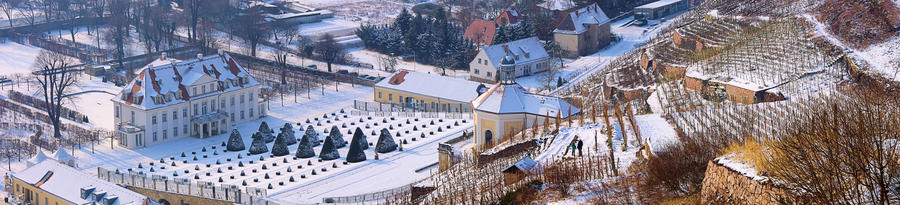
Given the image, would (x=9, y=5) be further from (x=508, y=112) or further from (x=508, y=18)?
(x=508, y=112)

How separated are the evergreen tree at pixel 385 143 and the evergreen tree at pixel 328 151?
2.31 m

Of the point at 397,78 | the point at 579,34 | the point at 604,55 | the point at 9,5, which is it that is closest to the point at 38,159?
the point at 397,78

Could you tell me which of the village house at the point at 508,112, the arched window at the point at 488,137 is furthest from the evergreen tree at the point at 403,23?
the arched window at the point at 488,137

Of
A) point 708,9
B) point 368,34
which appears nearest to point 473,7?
point 368,34

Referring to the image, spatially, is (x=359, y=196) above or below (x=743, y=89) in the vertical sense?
below

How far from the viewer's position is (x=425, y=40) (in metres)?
99.1

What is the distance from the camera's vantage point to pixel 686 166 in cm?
3481

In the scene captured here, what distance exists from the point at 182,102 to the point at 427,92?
55.3 ft

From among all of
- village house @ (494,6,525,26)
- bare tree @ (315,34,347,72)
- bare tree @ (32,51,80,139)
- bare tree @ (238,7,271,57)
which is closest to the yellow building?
bare tree @ (315,34,347,72)

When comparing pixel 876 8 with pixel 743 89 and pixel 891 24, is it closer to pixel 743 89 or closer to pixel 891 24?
pixel 891 24

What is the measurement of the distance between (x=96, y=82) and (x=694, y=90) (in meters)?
47.1

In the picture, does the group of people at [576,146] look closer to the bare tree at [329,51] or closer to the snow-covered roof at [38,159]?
the snow-covered roof at [38,159]

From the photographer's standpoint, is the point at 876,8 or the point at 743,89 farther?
the point at 876,8

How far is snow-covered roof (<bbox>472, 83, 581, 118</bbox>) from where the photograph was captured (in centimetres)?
6031
